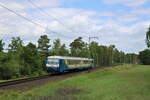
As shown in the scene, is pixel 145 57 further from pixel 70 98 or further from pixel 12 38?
pixel 70 98

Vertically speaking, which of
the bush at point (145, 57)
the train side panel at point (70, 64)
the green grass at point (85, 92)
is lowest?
the green grass at point (85, 92)

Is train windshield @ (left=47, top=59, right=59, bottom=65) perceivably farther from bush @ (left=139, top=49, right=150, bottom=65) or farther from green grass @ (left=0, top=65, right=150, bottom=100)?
bush @ (left=139, top=49, right=150, bottom=65)

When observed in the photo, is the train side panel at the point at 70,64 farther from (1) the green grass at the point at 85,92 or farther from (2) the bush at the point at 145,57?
(2) the bush at the point at 145,57

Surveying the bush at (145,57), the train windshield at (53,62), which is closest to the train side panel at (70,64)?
the train windshield at (53,62)

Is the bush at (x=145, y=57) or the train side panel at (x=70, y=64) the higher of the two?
the bush at (x=145, y=57)

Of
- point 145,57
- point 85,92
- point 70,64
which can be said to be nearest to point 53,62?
point 70,64

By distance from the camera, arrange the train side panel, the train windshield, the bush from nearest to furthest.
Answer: the train windshield → the train side panel → the bush

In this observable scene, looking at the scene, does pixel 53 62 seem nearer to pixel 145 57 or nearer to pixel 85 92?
pixel 85 92

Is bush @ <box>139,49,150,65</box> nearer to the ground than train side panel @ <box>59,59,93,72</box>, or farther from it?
farther from it

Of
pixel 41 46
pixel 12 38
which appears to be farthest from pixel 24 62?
pixel 41 46

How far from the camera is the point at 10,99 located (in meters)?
11.4

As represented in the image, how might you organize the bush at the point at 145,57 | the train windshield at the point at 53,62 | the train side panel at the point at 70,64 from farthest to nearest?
the bush at the point at 145,57 < the train side panel at the point at 70,64 < the train windshield at the point at 53,62

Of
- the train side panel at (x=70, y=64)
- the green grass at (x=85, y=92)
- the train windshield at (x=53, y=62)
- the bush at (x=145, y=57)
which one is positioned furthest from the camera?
the bush at (x=145, y=57)

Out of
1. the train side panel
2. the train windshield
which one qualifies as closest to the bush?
the train side panel
